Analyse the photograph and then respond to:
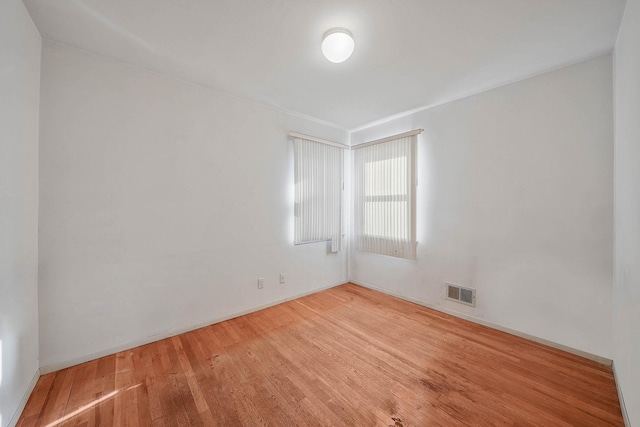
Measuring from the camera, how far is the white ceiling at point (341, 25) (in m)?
1.54

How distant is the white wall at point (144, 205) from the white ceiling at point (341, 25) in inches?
12.9

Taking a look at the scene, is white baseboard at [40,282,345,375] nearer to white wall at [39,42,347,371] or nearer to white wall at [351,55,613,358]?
white wall at [39,42,347,371]

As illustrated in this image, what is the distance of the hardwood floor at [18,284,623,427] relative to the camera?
1486 millimetres

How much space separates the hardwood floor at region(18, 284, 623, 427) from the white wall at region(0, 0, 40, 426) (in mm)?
313

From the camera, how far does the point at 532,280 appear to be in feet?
7.66

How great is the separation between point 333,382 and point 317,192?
94.1 inches

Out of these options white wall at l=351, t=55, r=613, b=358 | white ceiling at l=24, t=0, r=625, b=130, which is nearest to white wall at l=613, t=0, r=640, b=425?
white wall at l=351, t=55, r=613, b=358

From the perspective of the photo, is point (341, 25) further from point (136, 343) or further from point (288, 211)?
point (136, 343)

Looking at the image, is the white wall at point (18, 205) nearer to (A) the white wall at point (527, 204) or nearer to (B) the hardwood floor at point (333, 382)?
(B) the hardwood floor at point (333, 382)

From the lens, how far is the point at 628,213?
1.54 meters

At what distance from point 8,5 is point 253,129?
1.86 meters

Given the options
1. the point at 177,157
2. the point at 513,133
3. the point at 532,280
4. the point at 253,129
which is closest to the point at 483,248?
the point at 532,280

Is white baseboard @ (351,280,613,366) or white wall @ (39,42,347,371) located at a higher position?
white wall @ (39,42,347,371)

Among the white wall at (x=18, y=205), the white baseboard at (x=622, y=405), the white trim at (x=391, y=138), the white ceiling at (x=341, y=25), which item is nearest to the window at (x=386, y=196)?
the white trim at (x=391, y=138)
